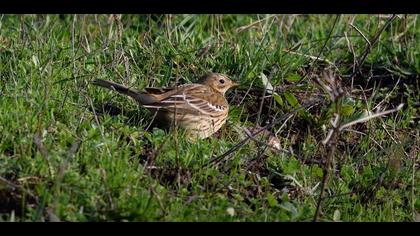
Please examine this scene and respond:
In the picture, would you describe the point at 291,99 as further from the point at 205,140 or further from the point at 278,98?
the point at 205,140

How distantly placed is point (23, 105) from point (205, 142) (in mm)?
1435

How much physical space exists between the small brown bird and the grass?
0.54 ft

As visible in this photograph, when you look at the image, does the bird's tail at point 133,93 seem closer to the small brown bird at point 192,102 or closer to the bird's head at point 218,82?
the small brown bird at point 192,102

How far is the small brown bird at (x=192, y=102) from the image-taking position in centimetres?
736

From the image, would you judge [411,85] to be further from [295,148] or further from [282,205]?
[282,205]

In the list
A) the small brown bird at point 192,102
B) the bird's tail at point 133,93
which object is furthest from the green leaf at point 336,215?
the bird's tail at point 133,93

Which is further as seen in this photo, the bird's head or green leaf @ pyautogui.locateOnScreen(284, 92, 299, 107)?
the bird's head

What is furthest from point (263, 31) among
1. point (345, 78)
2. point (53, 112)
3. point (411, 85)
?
point (53, 112)

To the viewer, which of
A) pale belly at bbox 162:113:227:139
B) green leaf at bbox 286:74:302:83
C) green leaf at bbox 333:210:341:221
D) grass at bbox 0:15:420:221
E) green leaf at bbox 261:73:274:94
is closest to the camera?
grass at bbox 0:15:420:221

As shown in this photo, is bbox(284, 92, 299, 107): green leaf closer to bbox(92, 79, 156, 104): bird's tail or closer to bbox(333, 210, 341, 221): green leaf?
bbox(92, 79, 156, 104): bird's tail

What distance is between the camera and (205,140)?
738cm

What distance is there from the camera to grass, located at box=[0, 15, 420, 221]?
19.4 feet

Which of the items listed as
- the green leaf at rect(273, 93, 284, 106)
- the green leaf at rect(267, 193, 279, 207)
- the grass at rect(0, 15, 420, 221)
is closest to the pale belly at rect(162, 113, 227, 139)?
the grass at rect(0, 15, 420, 221)

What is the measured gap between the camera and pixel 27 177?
5.85m
